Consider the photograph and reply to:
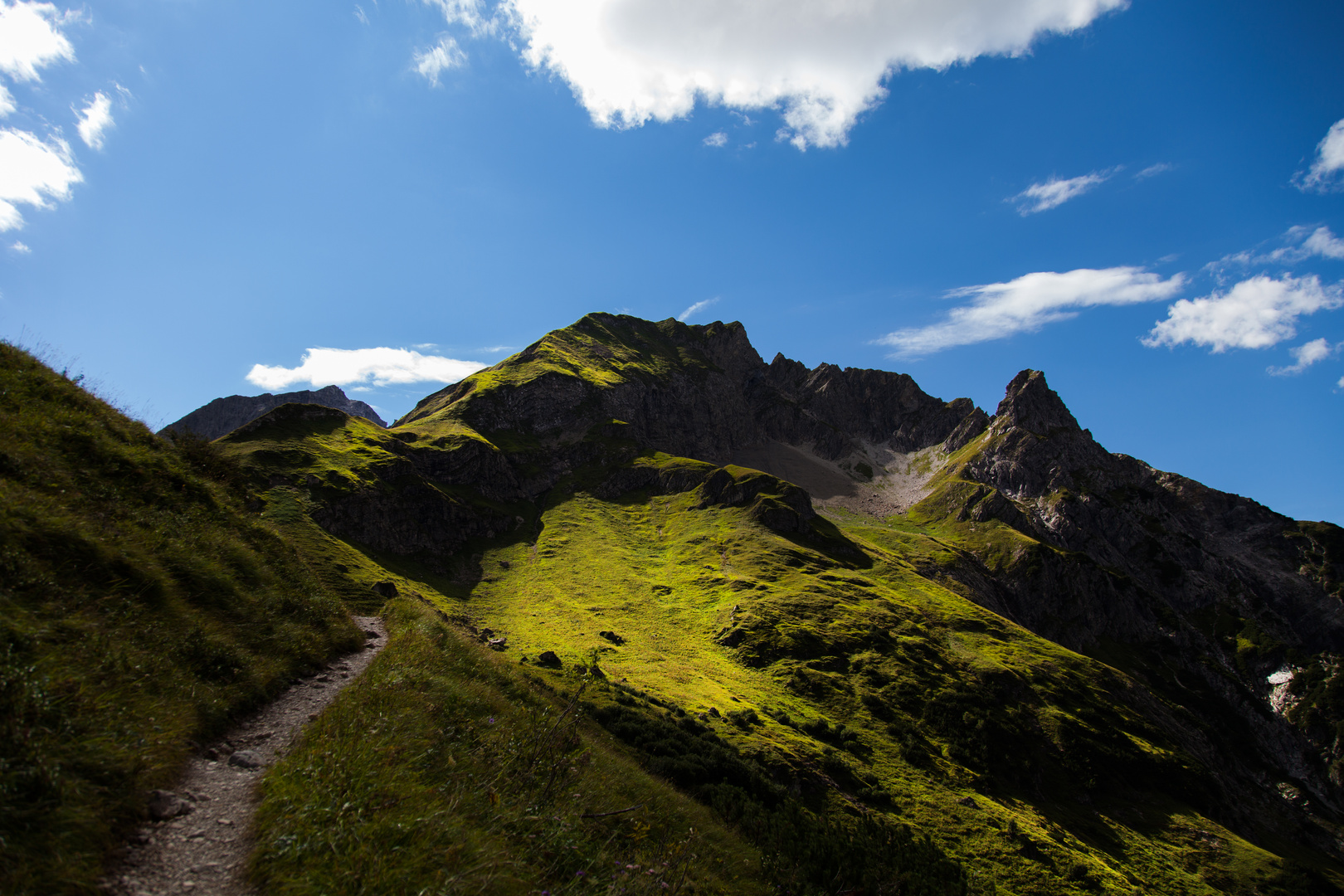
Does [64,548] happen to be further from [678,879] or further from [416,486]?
[416,486]

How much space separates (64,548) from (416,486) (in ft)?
414

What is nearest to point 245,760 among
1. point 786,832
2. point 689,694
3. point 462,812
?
point 462,812

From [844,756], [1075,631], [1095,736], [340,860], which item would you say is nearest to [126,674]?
[340,860]

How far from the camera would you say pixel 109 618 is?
11.2 meters

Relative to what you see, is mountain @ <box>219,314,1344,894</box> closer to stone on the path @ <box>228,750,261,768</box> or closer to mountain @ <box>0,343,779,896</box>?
mountain @ <box>0,343,779,896</box>

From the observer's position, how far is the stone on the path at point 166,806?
785 centimetres

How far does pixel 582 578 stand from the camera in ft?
378

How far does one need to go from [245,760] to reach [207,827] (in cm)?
271

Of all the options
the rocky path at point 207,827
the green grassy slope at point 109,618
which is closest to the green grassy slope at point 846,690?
the rocky path at point 207,827

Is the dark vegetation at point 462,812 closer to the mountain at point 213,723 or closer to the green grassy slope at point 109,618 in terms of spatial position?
the mountain at point 213,723

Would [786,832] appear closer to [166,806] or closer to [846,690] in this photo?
[166,806]

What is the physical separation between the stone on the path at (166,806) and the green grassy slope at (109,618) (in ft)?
0.76

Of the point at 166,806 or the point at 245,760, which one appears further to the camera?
the point at 245,760

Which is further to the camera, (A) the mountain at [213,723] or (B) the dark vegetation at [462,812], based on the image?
(B) the dark vegetation at [462,812]
